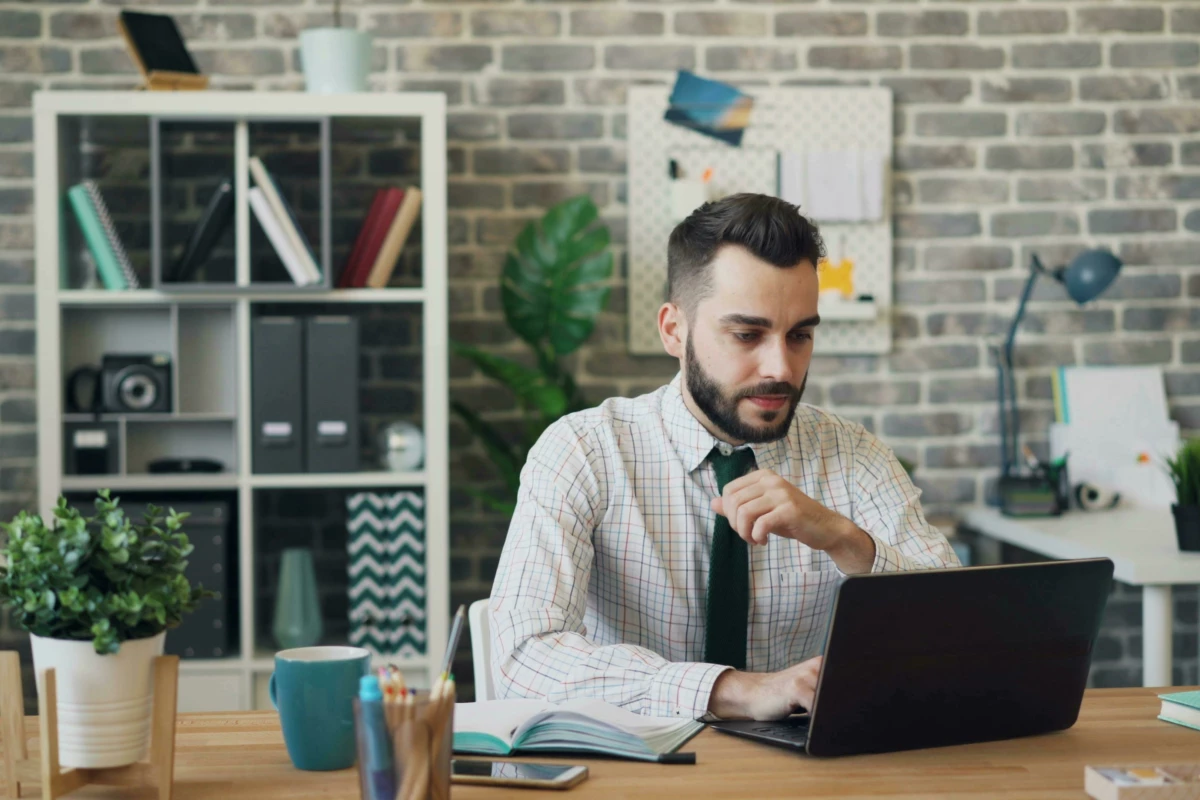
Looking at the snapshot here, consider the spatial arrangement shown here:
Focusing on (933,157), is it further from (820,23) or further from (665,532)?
(665,532)

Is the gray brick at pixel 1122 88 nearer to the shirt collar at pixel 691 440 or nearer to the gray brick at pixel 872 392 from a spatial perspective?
the gray brick at pixel 872 392

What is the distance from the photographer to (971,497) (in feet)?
11.1

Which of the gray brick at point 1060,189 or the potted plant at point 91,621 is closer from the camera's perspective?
the potted plant at point 91,621

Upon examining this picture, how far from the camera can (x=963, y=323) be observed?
11.0ft

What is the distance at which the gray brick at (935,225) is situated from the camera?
11.0 ft

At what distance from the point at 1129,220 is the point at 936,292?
588mm

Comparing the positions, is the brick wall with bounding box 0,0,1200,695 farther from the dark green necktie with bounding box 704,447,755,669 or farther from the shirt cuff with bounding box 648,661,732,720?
the shirt cuff with bounding box 648,661,732,720

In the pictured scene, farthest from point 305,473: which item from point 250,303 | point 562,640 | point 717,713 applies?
point 717,713

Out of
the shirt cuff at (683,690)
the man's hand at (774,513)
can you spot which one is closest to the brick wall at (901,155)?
the man's hand at (774,513)

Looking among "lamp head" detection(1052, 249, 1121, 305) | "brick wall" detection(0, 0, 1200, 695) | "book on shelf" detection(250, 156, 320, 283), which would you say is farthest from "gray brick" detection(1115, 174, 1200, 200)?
"book on shelf" detection(250, 156, 320, 283)

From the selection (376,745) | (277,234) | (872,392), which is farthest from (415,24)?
(376,745)

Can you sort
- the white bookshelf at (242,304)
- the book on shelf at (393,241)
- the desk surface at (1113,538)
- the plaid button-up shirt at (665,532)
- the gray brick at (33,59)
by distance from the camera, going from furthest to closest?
the gray brick at (33,59), the book on shelf at (393,241), the white bookshelf at (242,304), the desk surface at (1113,538), the plaid button-up shirt at (665,532)

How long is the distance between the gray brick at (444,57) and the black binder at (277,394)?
0.82 m

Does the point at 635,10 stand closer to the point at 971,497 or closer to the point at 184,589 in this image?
the point at 971,497
